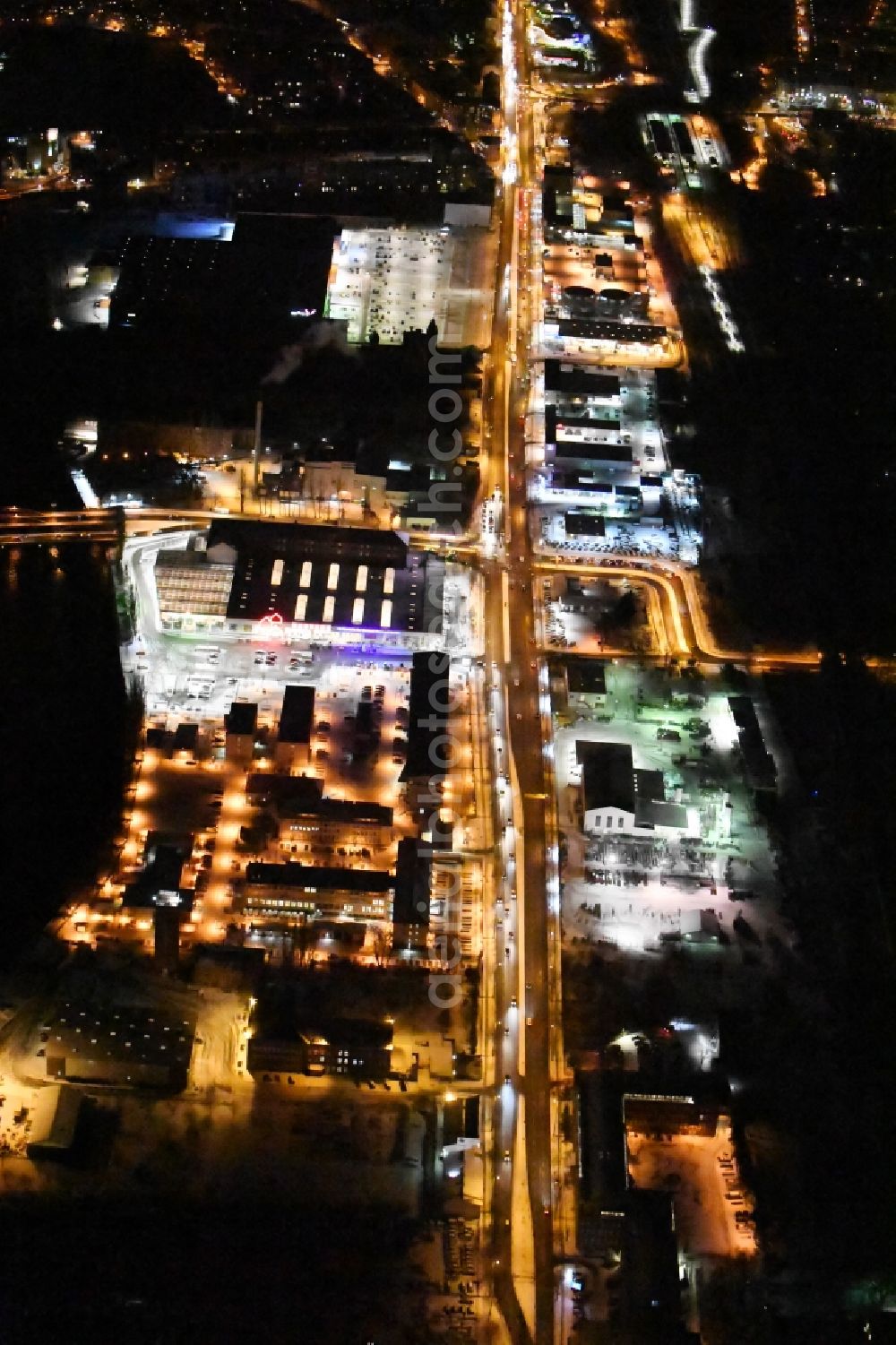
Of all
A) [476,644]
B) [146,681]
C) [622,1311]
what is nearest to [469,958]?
[622,1311]

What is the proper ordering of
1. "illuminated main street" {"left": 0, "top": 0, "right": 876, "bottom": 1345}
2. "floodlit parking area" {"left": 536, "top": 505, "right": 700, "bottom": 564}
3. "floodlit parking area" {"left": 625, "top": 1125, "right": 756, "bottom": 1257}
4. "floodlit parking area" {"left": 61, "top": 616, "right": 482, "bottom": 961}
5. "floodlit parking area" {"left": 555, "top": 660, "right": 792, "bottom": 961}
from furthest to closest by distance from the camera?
"floodlit parking area" {"left": 536, "top": 505, "right": 700, "bottom": 564}
"floodlit parking area" {"left": 555, "top": 660, "right": 792, "bottom": 961}
"floodlit parking area" {"left": 61, "top": 616, "right": 482, "bottom": 961}
"illuminated main street" {"left": 0, "top": 0, "right": 876, "bottom": 1345}
"floodlit parking area" {"left": 625, "top": 1125, "right": 756, "bottom": 1257}

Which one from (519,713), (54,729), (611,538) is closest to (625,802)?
(519,713)

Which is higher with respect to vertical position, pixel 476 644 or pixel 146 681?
pixel 476 644

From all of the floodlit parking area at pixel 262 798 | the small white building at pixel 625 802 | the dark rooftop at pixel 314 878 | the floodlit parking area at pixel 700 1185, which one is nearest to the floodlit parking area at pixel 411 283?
the floodlit parking area at pixel 262 798

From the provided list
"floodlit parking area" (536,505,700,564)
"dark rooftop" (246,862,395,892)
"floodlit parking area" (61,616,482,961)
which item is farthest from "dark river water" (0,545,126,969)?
"floodlit parking area" (536,505,700,564)

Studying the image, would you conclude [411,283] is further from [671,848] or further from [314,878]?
[314,878]

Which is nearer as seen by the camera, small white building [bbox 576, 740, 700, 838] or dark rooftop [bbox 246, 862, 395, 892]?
dark rooftop [bbox 246, 862, 395, 892]

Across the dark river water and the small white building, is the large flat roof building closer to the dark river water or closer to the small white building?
the dark river water

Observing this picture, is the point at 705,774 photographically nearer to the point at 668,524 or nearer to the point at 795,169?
the point at 668,524
